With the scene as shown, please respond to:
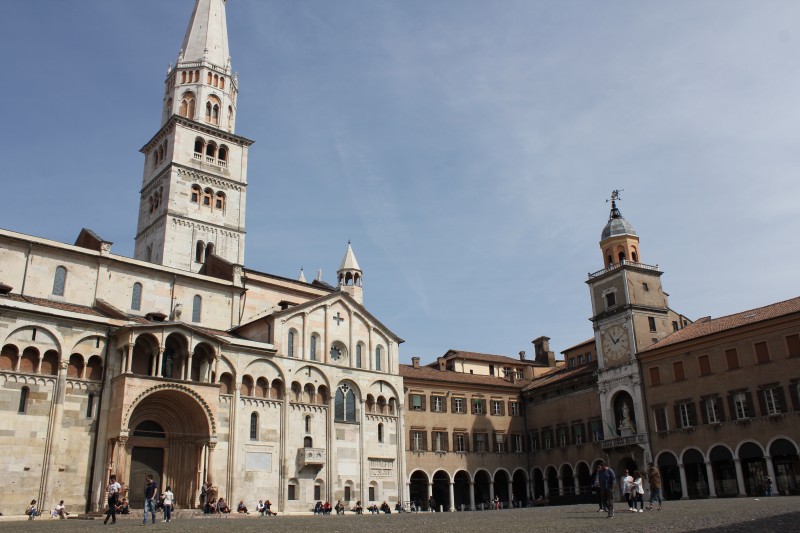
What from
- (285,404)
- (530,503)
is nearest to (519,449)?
(530,503)

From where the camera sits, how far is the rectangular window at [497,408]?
55.9 metres

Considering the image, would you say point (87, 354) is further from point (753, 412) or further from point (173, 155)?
point (753, 412)

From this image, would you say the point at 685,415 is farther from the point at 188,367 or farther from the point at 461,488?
the point at 188,367

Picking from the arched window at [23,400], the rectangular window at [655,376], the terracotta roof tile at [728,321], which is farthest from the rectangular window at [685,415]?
the arched window at [23,400]

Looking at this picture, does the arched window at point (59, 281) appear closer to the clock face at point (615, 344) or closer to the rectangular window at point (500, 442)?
the rectangular window at point (500, 442)

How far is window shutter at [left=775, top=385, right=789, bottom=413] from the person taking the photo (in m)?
38.4

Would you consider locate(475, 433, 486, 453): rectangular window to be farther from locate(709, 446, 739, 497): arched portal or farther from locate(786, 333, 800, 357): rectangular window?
locate(786, 333, 800, 357): rectangular window

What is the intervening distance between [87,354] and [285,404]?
1112cm

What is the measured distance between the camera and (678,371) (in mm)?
44531

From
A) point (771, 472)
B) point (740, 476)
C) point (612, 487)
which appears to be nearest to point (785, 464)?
point (771, 472)

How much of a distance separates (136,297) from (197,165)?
1695 centimetres

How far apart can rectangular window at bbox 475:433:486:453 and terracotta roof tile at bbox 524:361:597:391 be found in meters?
6.00

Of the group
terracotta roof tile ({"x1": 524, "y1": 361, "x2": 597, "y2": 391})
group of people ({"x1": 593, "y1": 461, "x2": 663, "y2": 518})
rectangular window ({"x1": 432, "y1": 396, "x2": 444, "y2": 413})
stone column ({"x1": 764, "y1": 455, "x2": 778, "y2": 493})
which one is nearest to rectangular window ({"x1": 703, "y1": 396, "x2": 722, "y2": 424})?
stone column ({"x1": 764, "y1": 455, "x2": 778, "y2": 493})

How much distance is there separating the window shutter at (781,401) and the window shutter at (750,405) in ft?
4.72
